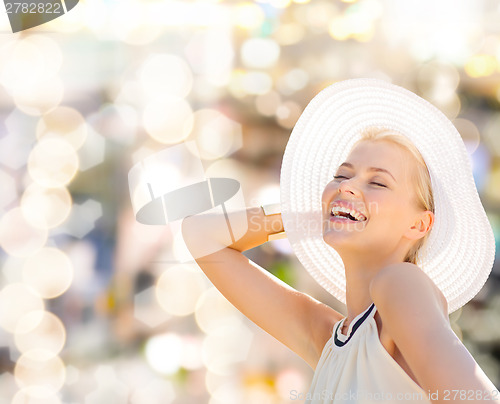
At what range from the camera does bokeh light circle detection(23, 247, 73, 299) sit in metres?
2.09

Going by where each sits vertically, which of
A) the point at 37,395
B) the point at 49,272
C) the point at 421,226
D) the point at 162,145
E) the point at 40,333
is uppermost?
the point at 421,226

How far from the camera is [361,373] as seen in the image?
636 millimetres

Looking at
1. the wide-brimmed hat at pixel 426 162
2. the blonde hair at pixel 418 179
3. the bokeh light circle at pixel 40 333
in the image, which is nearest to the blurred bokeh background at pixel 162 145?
the bokeh light circle at pixel 40 333

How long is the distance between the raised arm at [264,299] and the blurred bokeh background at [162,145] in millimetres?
1262

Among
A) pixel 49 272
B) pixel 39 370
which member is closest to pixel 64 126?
pixel 49 272

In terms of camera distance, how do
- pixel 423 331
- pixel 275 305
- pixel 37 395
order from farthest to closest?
pixel 37 395, pixel 275 305, pixel 423 331

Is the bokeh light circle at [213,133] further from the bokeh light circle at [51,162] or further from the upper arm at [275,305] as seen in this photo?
the upper arm at [275,305]

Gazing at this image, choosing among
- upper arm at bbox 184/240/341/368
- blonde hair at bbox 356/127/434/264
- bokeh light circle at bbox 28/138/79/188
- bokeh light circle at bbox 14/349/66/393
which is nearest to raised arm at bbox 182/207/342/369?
upper arm at bbox 184/240/341/368

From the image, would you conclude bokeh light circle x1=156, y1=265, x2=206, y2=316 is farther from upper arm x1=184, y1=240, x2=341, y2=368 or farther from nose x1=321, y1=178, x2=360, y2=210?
nose x1=321, y1=178, x2=360, y2=210

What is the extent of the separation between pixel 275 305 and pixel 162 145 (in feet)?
4.80

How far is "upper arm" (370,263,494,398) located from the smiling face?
0.09 m

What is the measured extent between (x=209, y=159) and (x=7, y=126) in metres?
0.73

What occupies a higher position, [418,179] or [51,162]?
[418,179]

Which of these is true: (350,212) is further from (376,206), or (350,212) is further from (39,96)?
(39,96)
